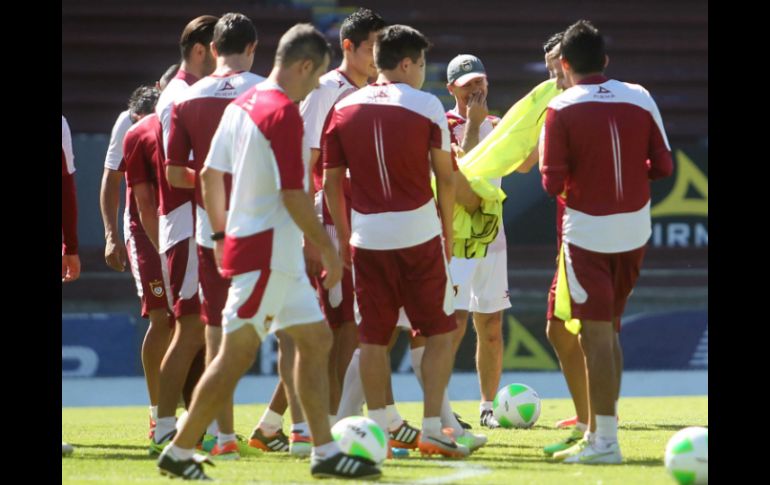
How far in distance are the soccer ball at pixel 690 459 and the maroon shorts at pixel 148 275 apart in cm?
299

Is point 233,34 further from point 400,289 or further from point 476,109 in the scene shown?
point 476,109

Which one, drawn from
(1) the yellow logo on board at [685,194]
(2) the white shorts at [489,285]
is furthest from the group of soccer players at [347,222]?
(1) the yellow logo on board at [685,194]

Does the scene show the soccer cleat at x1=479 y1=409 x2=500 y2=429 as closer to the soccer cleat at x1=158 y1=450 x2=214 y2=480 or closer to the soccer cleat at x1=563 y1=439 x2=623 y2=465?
the soccer cleat at x1=563 y1=439 x2=623 y2=465

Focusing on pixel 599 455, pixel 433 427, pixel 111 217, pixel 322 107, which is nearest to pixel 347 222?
pixel 322 107

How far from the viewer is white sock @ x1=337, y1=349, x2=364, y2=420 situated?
6871 millimetres

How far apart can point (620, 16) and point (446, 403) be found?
11170 mm

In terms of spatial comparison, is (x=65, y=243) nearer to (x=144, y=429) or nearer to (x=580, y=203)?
(x=144, y=429)

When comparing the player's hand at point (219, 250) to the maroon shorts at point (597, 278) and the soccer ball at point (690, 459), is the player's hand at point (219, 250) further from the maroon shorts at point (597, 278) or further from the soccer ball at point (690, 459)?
the soccer ball at point (690, 459)

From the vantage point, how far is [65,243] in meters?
7.31

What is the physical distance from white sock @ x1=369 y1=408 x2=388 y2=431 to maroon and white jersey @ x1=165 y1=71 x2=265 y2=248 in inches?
43.9

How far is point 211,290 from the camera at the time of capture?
6.15m

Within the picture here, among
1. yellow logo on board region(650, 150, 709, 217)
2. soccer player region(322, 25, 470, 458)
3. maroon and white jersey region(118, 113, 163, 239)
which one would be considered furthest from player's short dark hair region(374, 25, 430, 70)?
yellow logo on board region(650, 150, 709, 217)
